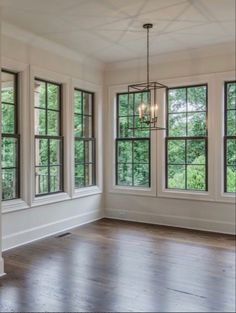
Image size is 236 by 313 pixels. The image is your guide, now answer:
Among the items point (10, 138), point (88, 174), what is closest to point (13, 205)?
point (10, 138)

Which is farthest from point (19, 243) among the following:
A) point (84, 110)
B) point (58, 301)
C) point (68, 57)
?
point (68, 57)

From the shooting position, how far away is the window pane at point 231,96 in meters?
5.10

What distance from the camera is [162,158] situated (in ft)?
18.5

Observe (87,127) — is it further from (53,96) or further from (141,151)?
(141,151)

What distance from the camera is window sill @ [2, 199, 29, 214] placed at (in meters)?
4.27

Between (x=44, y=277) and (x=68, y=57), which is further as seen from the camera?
(x=68, y=57)

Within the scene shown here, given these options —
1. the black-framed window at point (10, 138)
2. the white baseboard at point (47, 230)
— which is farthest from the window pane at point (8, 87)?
the white baseboard at point (47, 230)

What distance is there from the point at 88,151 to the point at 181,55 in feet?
7.91

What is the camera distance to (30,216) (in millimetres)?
4672

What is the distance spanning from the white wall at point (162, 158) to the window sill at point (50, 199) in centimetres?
120

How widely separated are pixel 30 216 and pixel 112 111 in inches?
102

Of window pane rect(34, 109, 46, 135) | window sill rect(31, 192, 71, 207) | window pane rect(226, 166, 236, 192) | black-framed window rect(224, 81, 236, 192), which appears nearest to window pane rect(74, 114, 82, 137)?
window pane rect(34, 109, 46, 135)

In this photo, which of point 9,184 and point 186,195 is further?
point 186,195

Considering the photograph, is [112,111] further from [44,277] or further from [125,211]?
[44,277]
